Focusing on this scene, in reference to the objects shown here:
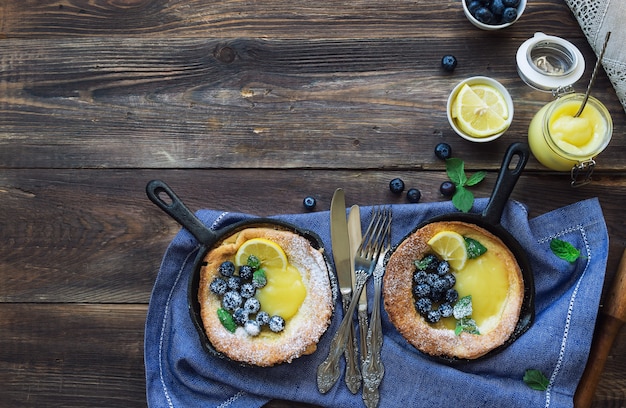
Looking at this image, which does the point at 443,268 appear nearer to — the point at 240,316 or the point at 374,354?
the point at 374,354

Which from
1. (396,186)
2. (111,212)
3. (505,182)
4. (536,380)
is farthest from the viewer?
(111,212)

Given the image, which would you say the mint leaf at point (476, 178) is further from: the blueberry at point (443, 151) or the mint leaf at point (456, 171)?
the blueberry at point (443, 151)

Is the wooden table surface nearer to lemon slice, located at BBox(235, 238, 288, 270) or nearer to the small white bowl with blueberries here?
the small white bowl with blueberries

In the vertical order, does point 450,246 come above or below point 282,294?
above

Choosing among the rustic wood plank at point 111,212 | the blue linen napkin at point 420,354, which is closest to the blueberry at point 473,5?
the rustic wood plank at point 111,212

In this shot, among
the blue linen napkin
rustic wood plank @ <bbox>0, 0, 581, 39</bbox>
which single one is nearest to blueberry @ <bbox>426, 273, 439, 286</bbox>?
the blue linen napkin

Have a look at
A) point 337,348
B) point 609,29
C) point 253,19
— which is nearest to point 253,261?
point 337,348

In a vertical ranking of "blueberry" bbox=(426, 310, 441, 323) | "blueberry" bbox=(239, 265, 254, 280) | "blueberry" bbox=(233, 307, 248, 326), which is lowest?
"blueberry" bbox=(426, 310, 441, 323)
